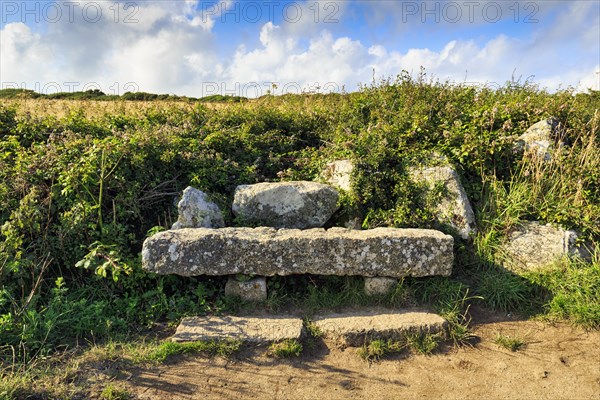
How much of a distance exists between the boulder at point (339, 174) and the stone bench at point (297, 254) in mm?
1344

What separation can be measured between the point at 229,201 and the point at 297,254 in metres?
Result: 1.73

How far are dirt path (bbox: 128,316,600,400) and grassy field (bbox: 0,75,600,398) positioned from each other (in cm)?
47

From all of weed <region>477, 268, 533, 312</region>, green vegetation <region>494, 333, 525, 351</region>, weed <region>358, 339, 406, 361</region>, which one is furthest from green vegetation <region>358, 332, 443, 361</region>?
weed <region>477, 268, 533, 312</region>

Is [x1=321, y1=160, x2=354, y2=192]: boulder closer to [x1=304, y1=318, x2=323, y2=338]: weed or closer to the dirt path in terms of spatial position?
[x1=304, y1=318, x2=323, y2=338]: weed

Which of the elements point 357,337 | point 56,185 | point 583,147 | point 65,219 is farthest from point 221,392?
point 583,147

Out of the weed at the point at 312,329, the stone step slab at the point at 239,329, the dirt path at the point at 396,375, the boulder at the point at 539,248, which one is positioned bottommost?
the dirt path at the point at 396,375

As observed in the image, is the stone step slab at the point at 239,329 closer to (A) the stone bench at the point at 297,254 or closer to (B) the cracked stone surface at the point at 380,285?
(A) the stone bench at the point at 297,254

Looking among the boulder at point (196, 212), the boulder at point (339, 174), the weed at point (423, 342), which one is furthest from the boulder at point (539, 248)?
the boulder at point (196, 212)

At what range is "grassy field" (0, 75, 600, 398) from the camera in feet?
14.4

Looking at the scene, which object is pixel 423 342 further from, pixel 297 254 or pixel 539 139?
pixel 539 139

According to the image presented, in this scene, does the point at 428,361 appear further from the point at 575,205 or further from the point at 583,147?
the point at 583,147

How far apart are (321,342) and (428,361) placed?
1.06 meters

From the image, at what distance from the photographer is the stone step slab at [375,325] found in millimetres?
4105

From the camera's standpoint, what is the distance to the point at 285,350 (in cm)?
390
